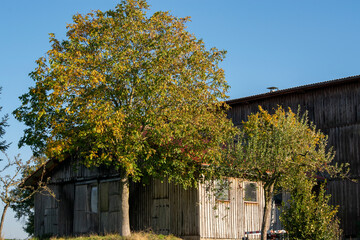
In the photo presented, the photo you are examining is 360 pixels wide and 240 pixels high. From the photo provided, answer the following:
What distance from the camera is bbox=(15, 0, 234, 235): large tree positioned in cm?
2638

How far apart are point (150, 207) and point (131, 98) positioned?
23.7ft

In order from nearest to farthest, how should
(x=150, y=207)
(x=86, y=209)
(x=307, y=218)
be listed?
(x=307, y=218) < (x=150, y=207) < (x=86, y=209)

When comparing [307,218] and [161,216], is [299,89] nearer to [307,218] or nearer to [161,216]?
[161,216]

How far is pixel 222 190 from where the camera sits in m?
28.9

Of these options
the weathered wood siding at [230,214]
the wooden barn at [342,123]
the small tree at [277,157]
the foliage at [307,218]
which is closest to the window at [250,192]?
the weathered wood siding at [230,214]

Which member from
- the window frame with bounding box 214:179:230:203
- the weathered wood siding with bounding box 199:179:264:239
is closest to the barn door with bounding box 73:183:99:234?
the weathered wood siding with bounding box 199:179:264:239

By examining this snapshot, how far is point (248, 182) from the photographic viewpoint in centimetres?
3180

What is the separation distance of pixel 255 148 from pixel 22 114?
41.5 ft

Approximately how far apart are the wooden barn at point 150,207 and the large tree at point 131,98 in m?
1.87

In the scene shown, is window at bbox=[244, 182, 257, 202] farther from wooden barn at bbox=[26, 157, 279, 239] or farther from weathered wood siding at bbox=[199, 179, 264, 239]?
weathered wood siding at bbox=[199, 179, 264, 239]

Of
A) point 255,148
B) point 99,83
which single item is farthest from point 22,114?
point 255,148

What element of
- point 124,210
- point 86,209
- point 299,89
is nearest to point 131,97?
point 124,210

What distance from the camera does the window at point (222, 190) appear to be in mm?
28023

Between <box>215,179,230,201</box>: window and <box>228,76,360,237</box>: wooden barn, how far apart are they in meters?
11.4
